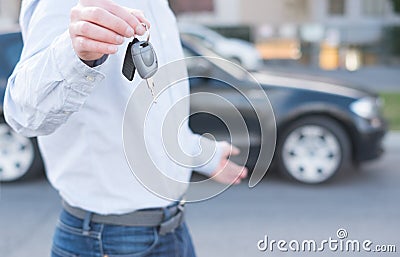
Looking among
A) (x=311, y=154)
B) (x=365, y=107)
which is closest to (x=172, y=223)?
(x=311, y=154)

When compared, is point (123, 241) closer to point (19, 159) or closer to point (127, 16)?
point (127, 16)

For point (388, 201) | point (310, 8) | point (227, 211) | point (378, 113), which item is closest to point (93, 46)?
point (227, 211)

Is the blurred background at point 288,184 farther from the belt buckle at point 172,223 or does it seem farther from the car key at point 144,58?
the car key at point 144,58

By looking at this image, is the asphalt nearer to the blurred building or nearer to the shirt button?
the shirt button

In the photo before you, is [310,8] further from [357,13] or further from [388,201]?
[388,201]

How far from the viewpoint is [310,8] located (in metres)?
21.8

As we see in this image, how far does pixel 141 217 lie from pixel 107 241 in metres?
0.10

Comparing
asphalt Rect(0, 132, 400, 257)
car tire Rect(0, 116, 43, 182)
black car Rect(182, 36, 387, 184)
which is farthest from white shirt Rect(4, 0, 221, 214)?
car tire Rect(0, 116, 43, 182)

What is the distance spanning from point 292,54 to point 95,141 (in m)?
18.4

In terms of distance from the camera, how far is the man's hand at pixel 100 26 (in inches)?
40.3

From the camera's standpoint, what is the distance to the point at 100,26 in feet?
3.36

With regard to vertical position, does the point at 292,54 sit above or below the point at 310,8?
below

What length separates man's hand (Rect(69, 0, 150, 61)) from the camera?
1.02 meters

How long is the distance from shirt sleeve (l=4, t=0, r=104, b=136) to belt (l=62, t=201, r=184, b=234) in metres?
0.30
